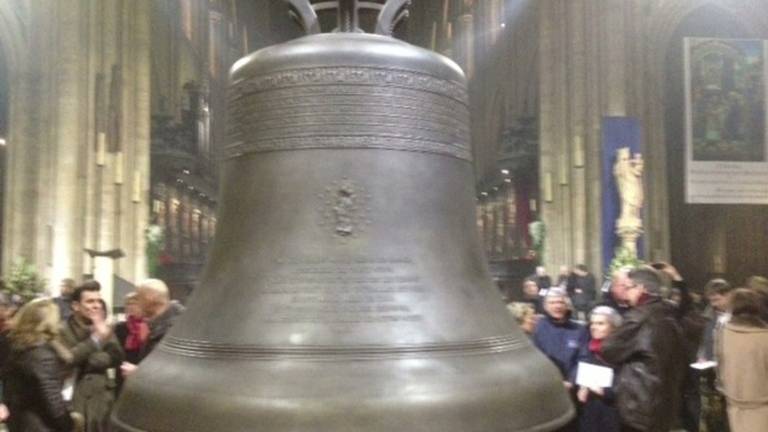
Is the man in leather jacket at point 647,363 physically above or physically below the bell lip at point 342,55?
below

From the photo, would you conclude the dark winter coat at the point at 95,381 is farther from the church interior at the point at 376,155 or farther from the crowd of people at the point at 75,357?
the church interior at the point at 376,155

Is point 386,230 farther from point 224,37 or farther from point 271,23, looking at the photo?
point 271,23

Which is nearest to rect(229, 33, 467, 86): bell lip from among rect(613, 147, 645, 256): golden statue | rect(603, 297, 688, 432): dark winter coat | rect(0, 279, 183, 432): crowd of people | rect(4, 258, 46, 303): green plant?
rect(603, 297, 688, 432): dark winter coat

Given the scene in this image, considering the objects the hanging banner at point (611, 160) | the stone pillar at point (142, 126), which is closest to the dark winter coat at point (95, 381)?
the hanging banner at point (611, 160)

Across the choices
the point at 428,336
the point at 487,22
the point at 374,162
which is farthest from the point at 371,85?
the point at 487,22

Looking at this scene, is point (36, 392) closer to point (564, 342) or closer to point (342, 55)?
point (342, 55)

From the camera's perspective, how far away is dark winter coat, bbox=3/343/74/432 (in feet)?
14.2

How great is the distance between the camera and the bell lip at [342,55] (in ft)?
8.22

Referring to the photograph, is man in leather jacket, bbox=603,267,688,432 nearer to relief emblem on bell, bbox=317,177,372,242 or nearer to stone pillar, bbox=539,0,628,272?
relief emblem on bell, bbox=317,177,372,242

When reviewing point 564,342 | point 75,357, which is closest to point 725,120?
point 564,342

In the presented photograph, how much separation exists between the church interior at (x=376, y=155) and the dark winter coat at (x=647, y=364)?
1.67 m

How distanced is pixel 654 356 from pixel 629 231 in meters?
Answer: 11.1

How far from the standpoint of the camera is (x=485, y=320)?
2.51m

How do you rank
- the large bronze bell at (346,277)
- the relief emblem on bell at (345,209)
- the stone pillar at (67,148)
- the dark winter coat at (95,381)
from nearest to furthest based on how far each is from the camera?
the large bronze bell at (346,277) < the relief emblem on bell at (345,209) < the dark winter coat at (95,381) < the stone pillar at (67,148)
